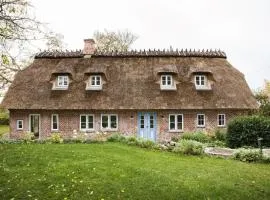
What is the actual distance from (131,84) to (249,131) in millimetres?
10782

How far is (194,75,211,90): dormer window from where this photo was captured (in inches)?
1152

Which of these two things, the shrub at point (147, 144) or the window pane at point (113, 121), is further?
the window pane at point (113, 121)

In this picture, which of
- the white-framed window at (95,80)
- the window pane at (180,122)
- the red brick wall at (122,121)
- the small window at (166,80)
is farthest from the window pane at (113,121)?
the window pane at (180,122)

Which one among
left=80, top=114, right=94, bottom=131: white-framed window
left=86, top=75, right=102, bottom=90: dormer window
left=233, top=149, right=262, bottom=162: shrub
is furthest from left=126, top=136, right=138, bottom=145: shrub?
left=86, top=75, right=102, bottom=90: dormer window

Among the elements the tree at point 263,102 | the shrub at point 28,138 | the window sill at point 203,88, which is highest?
the window sill at point 203,88

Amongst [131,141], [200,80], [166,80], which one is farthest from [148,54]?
[131,141]

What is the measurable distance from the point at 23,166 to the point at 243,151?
1052 centimetres

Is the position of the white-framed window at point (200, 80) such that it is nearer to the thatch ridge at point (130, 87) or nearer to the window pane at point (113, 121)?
the thatch ridge at point (130, 87)

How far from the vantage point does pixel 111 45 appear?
49312 millimetres

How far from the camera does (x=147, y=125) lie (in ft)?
92.9

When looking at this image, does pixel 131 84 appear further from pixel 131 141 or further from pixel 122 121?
pixel 131 141

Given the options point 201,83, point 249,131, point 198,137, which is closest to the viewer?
point 249,131

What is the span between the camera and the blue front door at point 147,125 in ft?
92.8

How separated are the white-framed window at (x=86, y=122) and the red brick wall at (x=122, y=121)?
10.1 inches
